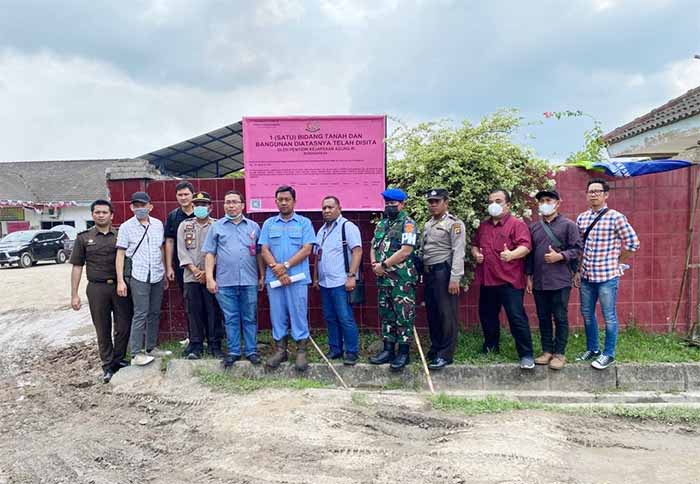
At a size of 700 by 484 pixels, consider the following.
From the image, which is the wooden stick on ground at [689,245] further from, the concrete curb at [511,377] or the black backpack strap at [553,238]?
the black backpack strap at [553,238]

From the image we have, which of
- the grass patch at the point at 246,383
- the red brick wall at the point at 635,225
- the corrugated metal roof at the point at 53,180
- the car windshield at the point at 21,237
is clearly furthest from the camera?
the corrugated metal roof at the point at 53,180

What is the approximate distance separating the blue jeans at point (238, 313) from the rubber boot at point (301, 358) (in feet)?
1.65

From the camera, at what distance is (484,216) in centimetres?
551

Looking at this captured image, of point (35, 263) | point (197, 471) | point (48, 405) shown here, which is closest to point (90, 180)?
point (35, 263)

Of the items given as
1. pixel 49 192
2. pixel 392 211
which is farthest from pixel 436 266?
pixel 49 192

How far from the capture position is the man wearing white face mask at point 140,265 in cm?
528

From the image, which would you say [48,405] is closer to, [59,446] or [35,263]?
[59,446]

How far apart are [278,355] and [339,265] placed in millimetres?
1168

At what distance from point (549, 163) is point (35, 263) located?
2156 centimetres

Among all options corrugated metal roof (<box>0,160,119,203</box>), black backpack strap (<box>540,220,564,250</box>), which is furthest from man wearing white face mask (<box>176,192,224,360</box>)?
corrugated metal roof (<box>0,160,119,203</box>)

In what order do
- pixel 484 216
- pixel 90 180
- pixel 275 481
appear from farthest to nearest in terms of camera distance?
pixel 90 180, pixel 484 216, pixel 275 481

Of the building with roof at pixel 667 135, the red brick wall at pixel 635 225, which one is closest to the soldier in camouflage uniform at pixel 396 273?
the red brick wall at pixel 635 225

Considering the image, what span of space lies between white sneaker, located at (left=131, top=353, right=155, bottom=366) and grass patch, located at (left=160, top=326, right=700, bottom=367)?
31 centimetres

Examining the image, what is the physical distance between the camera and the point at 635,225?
610 cm
